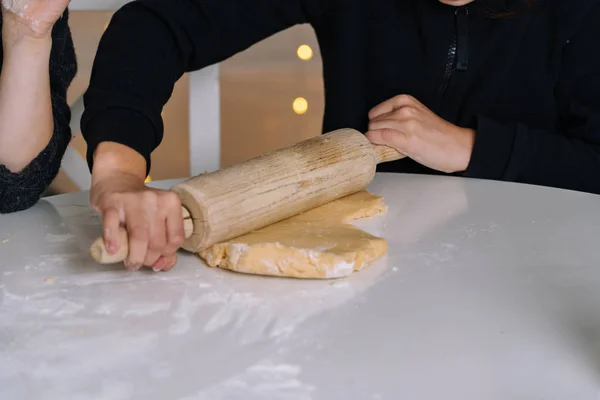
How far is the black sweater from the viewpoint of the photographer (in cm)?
108

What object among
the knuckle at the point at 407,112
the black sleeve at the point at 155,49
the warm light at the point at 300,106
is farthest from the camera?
the warm light at the point at 300,106

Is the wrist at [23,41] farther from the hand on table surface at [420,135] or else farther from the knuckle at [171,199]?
the hand on table surface at [420,135]

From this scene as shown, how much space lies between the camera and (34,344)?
1.83 ft

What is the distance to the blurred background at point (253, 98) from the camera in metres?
2.62

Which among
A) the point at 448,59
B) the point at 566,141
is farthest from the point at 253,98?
the point at 566,141

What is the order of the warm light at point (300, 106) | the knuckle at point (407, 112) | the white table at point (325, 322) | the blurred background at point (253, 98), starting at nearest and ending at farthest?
the white table at point (325, 322)
the knuckle at point (407, 112)
the blurred background at point (253, 98)
the warm light at point (300, 106)

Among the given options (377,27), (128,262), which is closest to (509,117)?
(377,27)

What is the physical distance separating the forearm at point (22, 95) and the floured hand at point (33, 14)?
14 millimetres

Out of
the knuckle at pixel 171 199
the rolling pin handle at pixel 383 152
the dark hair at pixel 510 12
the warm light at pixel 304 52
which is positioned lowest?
the warm light at pixel 304 52

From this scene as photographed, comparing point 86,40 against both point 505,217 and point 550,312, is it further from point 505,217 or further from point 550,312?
point 550,312

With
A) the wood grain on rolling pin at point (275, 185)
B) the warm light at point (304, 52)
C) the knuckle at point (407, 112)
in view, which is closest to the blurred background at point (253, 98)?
the warm light at point (304, 52)

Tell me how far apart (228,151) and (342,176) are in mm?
1836

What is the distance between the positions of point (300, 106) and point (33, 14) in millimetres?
2023

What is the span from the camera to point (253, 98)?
2.85m
